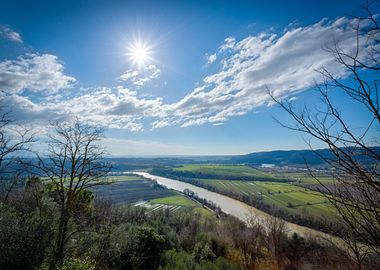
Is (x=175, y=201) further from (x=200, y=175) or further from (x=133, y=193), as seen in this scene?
(x=200, y=175)

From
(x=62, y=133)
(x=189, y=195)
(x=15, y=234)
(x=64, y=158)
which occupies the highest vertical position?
(x=62, y=133)

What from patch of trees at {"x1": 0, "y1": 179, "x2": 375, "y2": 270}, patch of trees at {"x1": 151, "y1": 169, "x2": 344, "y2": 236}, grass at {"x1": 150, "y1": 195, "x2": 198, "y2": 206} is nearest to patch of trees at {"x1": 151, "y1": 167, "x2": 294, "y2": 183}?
patch of trees at {"x1": 151, "y1": 169, "x2": 344, "y2": 236}

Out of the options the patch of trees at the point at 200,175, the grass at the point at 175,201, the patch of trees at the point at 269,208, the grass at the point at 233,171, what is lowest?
the grass at the point at 175,201

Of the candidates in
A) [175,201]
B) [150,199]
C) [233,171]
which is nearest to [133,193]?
[150,199]

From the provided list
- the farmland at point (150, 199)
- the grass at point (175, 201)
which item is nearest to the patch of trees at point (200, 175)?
the farmland at point (150, 199)

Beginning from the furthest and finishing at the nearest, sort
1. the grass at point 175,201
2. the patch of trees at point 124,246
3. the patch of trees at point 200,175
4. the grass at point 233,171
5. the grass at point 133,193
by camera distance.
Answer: the grass at point 233,171 → the patch of trees at point 200,175 → the grass at point 133,193 → the grass at point 175,201 → the patch of trees at point 124,246

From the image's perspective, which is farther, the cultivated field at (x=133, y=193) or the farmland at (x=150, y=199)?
the cultivated field at (x=133, y=193)

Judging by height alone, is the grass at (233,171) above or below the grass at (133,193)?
above

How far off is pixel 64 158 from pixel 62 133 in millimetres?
1128

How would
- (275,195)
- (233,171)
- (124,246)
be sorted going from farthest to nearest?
(233,171) → (275,195) → (124,246)

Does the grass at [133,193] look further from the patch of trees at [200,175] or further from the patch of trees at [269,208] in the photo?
the patch of trees at [200,175]

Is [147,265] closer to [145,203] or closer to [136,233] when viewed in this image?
[136,233]

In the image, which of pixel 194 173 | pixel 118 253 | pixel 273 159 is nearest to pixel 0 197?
pixel 118 253

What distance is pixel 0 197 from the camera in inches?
625
